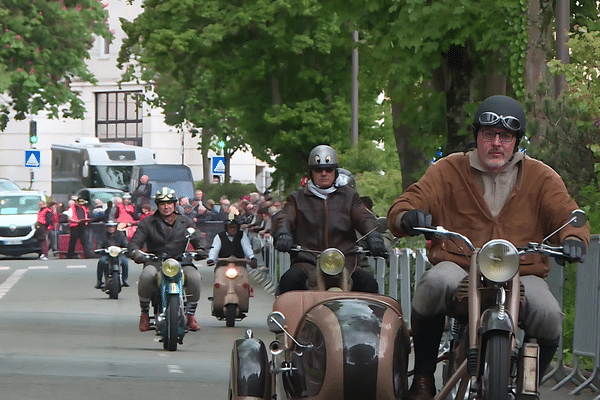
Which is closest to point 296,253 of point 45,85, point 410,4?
point 410,4

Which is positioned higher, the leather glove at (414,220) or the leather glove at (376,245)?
the leather glove at (414,220)

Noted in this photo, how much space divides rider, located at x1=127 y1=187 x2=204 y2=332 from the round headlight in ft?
1.43

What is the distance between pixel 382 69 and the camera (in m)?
20.1

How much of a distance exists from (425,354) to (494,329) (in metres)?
1.03

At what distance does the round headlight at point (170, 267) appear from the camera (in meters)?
14.7

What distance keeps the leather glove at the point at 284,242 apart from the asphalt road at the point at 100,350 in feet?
3.85

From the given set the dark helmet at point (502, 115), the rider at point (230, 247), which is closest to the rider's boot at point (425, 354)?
the dark helmet at point (502, 115)

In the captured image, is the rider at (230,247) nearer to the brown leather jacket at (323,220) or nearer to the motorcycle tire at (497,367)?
the brown leather jacket at (323,220)

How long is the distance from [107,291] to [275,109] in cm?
1126

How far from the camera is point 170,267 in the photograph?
1475cm

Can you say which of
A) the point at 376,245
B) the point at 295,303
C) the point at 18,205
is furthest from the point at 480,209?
the point at 18,205

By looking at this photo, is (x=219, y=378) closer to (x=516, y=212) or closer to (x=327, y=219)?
(x=327, y=219)

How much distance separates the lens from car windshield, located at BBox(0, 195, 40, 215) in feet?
123

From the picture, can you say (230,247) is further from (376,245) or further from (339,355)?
(339,355)
